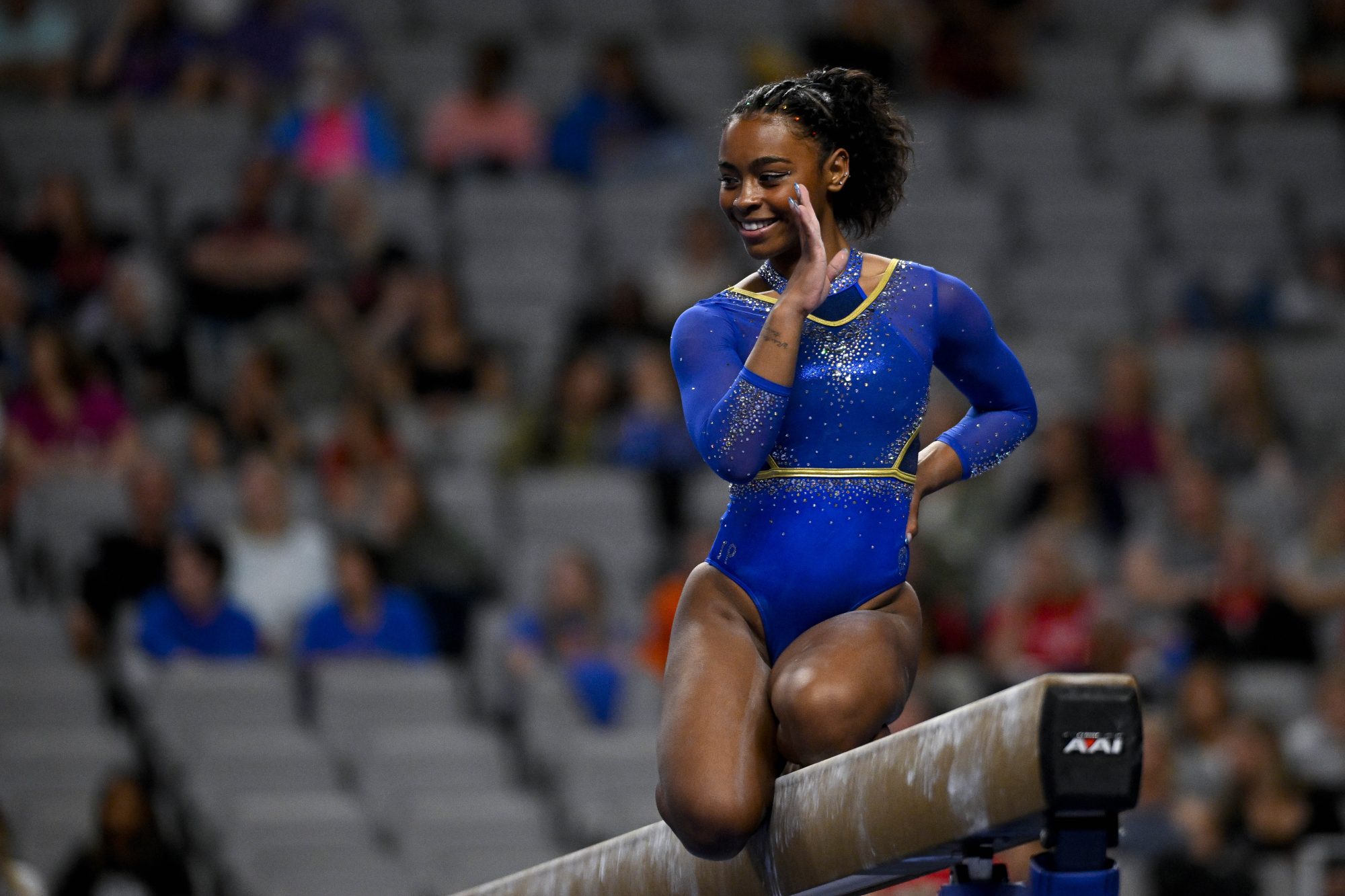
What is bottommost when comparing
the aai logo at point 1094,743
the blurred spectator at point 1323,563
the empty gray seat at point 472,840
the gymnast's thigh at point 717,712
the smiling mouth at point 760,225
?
the empty gray seat at point 472,840

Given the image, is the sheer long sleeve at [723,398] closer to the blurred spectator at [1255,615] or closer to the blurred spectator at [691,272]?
the blurred spectator at [1255,615]

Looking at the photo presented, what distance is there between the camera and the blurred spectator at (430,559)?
25.3 feet

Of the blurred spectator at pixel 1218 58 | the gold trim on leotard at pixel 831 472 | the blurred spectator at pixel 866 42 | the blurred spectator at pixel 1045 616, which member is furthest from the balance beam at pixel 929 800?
the blurred spectator at pixel 1218 58

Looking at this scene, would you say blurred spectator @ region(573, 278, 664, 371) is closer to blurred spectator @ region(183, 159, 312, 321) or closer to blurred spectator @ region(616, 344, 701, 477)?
blurred spectator @ region(616, 344, 701, 477)

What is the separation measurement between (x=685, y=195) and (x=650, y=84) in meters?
0.81

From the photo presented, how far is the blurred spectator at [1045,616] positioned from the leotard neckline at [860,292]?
4411 mm

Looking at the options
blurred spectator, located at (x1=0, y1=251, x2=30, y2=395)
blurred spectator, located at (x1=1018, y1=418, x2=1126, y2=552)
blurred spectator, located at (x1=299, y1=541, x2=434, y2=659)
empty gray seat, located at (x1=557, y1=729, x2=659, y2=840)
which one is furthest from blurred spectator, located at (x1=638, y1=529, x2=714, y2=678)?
blurred spectator, located at (x1=0, y1=251, x2=30, y2=395)

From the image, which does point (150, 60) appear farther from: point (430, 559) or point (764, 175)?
point (764, 175)

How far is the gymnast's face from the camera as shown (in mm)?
3051

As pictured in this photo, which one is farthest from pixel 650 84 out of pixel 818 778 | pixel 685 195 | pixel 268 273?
pixel 818 778

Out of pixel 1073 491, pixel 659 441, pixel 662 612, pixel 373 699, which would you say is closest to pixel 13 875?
pixel 373 699

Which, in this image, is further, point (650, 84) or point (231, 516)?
point (650, 84)

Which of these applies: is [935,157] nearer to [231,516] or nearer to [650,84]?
[650,84]

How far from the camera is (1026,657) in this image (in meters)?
7.45
